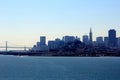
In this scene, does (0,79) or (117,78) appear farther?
(117,78)

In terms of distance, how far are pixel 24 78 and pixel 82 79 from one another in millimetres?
A: 9179

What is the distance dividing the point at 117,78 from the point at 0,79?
19.1 metres

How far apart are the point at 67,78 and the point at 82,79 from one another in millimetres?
2912

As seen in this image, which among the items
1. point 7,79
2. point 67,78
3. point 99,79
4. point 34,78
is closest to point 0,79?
point 7,79

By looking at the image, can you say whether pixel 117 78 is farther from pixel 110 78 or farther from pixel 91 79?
pixel 91 79

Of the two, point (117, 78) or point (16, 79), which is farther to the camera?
point (117, 78)

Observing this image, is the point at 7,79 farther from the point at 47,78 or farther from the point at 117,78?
the point at 117,78

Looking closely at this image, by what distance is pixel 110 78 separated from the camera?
74938 mm

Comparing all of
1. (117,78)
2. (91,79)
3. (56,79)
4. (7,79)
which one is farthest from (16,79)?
(117,78)

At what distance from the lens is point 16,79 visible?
232 feet

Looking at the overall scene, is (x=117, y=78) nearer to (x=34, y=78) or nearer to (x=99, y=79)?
(x=99, y=79)

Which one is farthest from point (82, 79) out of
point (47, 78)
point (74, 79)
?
point (47, 78)

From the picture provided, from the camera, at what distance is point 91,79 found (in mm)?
71375

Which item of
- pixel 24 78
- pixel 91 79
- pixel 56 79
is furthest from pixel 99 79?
pixel 24 78
